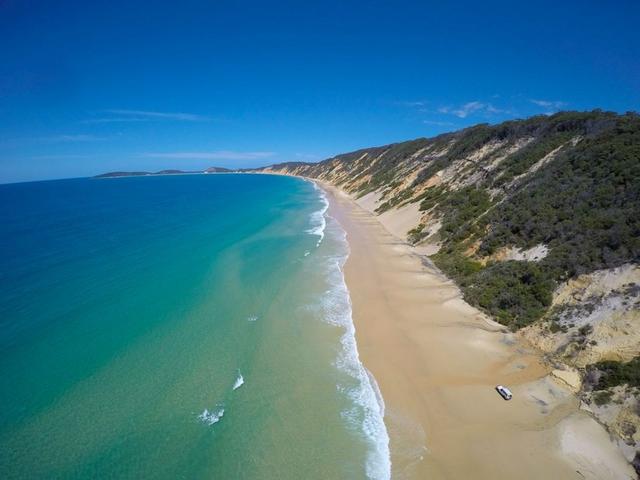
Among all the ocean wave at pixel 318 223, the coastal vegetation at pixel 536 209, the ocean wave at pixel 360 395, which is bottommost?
the ocean wave at pixel 360 395

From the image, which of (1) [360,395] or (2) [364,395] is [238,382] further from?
(2) [364,395]

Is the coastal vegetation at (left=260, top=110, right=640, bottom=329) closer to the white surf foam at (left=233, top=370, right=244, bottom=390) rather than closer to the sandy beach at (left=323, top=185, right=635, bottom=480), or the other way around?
the sandy beach at (left=323, top=185, right=635, bottom=480)

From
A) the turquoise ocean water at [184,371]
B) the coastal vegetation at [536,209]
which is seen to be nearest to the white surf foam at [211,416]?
the turquoise ocean water at [184,371]

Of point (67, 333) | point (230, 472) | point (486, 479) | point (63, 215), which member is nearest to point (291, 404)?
point (230, 472)

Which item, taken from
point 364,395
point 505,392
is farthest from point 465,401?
point 364,395

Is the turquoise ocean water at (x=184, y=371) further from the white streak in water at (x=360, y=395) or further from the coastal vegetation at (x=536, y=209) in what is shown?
the coastal vegetation at (x=536, y=209)

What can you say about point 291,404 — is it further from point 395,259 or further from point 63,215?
point 63,215

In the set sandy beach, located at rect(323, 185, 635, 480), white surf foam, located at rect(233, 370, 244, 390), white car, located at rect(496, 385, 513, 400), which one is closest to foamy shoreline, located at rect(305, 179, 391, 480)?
sandy beach, located at rect(323, 185, 635, 480)
